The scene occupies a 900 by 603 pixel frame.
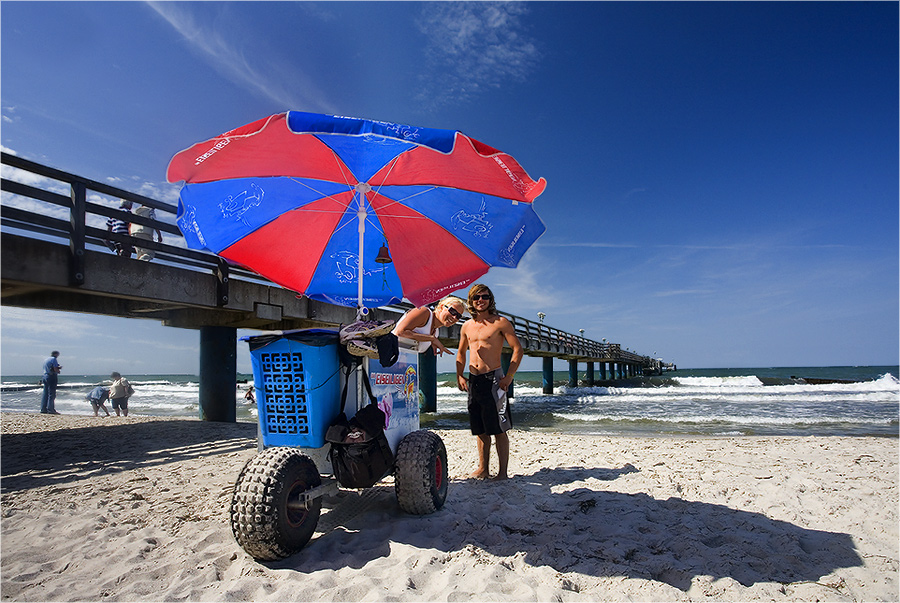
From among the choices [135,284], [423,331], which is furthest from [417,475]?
[135,284]

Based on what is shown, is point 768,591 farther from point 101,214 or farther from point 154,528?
point 101,214

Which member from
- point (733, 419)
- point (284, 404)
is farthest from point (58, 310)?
point (733, 419)

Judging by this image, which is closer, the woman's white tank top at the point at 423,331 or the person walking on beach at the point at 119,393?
the woman's white tank top at the point at 423,331

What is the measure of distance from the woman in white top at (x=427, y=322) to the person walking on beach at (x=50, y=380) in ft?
41.4

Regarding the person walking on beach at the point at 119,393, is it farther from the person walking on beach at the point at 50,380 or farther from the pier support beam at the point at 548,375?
the pier support beam at the point at 548,375

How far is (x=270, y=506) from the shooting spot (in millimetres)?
2252

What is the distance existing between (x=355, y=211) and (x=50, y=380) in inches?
526

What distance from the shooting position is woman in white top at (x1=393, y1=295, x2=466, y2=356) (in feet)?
9.32

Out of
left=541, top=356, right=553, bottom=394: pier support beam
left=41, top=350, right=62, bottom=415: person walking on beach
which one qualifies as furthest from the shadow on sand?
left=541, top=356, right=553, bottom=394: pier support beam

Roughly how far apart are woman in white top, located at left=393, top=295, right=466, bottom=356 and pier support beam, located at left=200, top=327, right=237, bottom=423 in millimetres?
7355

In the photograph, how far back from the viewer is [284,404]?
2.64m

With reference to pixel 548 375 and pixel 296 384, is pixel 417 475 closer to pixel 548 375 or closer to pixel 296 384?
pixel 296 384

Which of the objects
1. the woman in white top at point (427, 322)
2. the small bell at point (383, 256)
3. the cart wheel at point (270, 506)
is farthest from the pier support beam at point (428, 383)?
the cart wheel at point (270, 506)

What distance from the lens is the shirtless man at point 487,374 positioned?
4.04 metres
